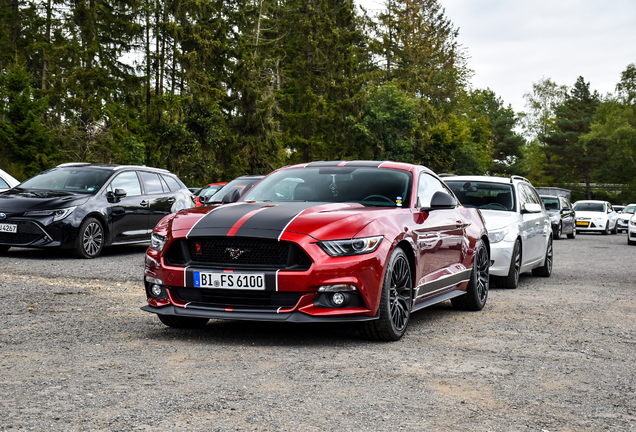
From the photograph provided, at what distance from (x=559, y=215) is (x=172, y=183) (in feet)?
54.7

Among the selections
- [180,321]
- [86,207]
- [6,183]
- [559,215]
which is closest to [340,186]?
[180,321]

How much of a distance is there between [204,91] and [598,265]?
2982cm

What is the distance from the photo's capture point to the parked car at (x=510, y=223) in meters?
10.5

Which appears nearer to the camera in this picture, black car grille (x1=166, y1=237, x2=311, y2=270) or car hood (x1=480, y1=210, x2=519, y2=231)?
black car grille (x1=166, y1=237, x2=311, y2=270)

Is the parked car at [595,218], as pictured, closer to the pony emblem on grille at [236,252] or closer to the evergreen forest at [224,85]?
the evergreen forest at [224,85]

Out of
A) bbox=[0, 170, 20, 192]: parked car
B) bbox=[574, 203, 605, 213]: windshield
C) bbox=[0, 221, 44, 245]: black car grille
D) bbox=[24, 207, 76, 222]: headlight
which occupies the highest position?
bbox=[0, 170, 20, 192]: parked car

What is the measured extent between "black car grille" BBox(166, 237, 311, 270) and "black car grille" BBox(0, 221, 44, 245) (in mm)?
7064

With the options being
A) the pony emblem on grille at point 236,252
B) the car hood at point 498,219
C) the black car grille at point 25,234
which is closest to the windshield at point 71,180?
the black car grille at point 25,234

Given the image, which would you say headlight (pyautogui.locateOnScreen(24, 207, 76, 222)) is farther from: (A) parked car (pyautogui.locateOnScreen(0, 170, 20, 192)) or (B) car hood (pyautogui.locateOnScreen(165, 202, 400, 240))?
(B) car hood (pyautogui.locateOnScreen(165, 202, 400, 240))

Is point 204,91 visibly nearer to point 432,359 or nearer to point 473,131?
point 432,359

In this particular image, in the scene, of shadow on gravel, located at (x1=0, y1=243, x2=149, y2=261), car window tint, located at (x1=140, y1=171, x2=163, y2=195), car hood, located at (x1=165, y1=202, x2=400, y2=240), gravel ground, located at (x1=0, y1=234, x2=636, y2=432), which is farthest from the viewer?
car window tint, located at (x1=140, y1=171, x2=163, y2=195)

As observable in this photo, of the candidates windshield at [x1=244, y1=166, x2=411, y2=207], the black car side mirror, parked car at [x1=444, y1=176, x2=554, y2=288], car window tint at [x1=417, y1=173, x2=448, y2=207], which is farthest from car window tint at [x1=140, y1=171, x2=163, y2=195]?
the black car side mirror

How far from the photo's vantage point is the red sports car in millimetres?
5570

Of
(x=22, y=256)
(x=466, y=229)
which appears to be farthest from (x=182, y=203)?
(x=466, y=229)
